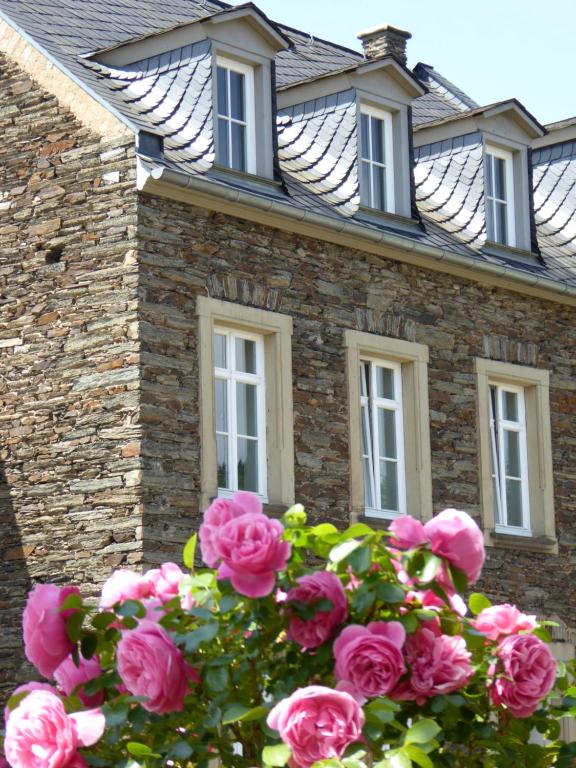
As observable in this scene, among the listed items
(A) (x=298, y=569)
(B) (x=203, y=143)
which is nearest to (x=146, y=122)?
(B) (x=203, y=143)

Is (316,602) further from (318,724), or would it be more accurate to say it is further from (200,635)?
(318,724)

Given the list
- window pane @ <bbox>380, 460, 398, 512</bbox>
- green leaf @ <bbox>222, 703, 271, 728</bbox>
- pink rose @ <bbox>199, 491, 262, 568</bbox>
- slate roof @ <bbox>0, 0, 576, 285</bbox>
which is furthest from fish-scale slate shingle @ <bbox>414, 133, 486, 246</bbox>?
green leaf @ <bbox>222, 703, 271, 728</bbox>

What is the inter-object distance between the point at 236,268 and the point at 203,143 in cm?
114

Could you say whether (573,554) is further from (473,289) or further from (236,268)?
(236,268)

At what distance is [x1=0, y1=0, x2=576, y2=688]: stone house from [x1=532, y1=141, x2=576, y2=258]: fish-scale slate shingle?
91 cm

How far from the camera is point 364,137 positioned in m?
17.4

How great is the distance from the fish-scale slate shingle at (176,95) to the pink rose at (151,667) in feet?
32.6

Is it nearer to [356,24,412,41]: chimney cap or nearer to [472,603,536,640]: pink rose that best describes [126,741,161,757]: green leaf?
[472,603,536,640]: pink rose

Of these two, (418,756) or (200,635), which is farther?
(200,635)

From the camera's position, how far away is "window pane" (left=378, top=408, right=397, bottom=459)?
1664 cm

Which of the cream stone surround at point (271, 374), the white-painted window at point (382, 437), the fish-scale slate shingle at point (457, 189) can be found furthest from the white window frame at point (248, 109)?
the fish-scale slate shingle at point (457, 189)

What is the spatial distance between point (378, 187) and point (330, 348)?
2.08 m

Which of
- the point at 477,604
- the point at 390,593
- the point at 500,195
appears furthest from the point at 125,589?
the point at 500,195

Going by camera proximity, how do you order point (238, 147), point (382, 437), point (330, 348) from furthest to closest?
point (382, 437) < point (330, 348) < point (238, 147)
